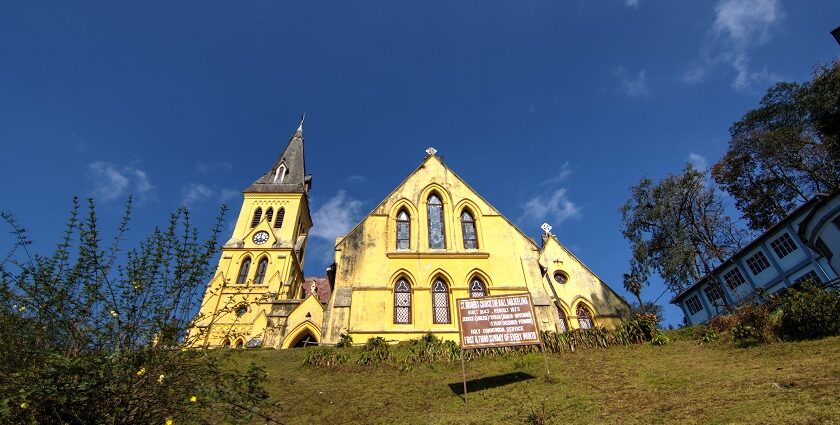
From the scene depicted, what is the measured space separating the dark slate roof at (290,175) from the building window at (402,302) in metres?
24.6

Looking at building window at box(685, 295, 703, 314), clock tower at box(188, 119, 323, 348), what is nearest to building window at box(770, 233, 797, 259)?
building window at box(685, 295, 703, 314)

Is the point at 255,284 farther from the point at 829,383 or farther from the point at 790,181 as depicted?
the point at 790,181

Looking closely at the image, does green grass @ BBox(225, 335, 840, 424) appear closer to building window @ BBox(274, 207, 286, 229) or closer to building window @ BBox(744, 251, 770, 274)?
building window @ BBox(744, 251, 770, 274)

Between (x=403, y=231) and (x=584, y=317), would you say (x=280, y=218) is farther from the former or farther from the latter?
(x=584, y=317)

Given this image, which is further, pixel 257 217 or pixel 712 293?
pixel 257 217

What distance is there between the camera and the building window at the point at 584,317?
21.5 m

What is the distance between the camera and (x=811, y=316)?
1215 centimetres

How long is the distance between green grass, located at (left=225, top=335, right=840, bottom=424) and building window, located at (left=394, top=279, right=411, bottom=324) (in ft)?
15.2

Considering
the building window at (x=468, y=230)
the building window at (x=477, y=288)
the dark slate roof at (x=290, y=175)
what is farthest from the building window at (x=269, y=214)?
the building window at (x=477, y=288)

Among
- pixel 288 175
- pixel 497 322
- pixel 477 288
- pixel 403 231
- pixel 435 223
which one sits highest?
pixel 288 175

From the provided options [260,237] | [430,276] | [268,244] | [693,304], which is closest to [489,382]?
[430,276]

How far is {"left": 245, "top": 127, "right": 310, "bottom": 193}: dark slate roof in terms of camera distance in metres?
41.4

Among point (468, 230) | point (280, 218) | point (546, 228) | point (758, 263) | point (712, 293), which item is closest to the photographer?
point (468, 230)

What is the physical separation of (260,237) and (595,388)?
32.1 m
